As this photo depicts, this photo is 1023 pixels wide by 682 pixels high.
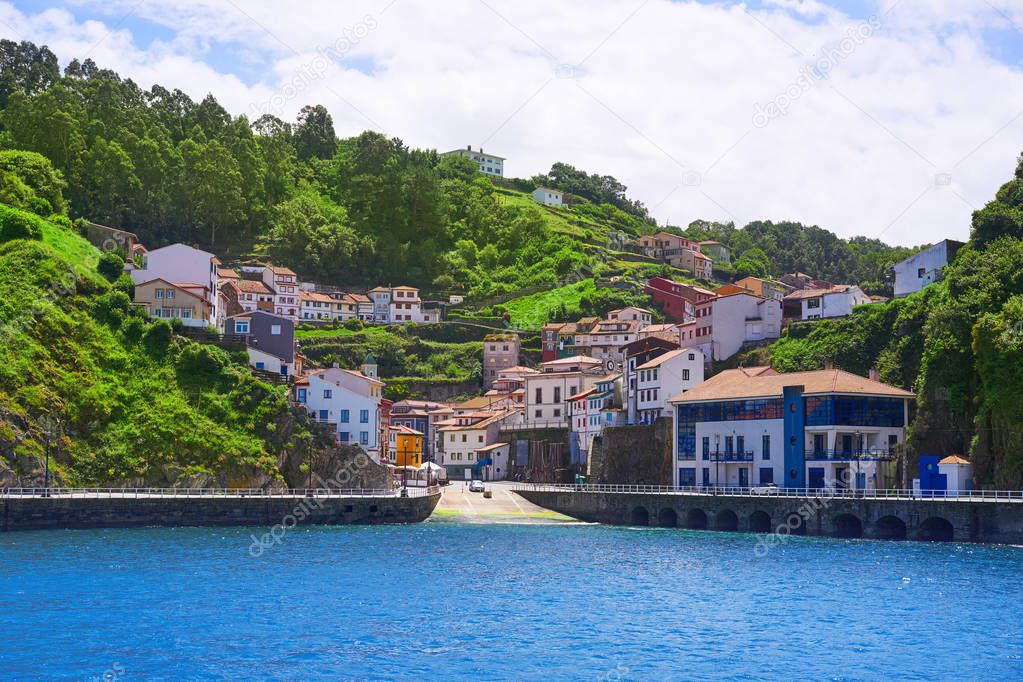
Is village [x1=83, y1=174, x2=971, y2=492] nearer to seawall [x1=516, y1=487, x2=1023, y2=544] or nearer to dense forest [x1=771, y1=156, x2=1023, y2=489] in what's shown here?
dense forest [x1=771, y1=156, x2=1023, y2=489]

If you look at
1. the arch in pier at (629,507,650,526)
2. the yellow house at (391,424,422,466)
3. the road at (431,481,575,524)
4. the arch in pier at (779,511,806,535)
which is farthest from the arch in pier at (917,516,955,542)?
the yellow house at (391,424,422,466)

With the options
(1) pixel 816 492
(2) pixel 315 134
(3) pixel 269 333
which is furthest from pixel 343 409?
(2) pixel 315 134

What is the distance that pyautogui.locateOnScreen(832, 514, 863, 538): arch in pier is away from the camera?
7062cm

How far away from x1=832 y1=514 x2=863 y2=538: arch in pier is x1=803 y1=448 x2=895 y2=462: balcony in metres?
5.03

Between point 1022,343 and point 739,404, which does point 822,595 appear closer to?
point 1022,343

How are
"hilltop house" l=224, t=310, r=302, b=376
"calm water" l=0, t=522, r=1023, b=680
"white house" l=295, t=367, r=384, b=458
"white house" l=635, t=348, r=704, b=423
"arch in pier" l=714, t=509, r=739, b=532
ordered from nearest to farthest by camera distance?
"calm water" l=0, t=522, r=1023, b=680, "arch in pier" l=714, t=509, r=739, b=532, "white house" l=295, t=367, r=384, b=458, "white house" l=635, t=348, r=704, b=423, "hilltop house" l=224, t=310, r=302, b=376

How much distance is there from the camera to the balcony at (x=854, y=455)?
247 feet

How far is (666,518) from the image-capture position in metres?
81.5

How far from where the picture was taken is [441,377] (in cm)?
13250

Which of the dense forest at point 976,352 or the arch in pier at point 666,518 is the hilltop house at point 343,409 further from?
the dense forest at point 976,352

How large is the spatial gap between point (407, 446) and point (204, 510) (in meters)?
39.9

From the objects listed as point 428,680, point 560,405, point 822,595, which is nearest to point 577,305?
point 560,405

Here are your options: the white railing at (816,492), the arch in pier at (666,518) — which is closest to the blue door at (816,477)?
the white railing at (816,492)

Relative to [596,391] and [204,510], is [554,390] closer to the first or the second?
[596,391]
